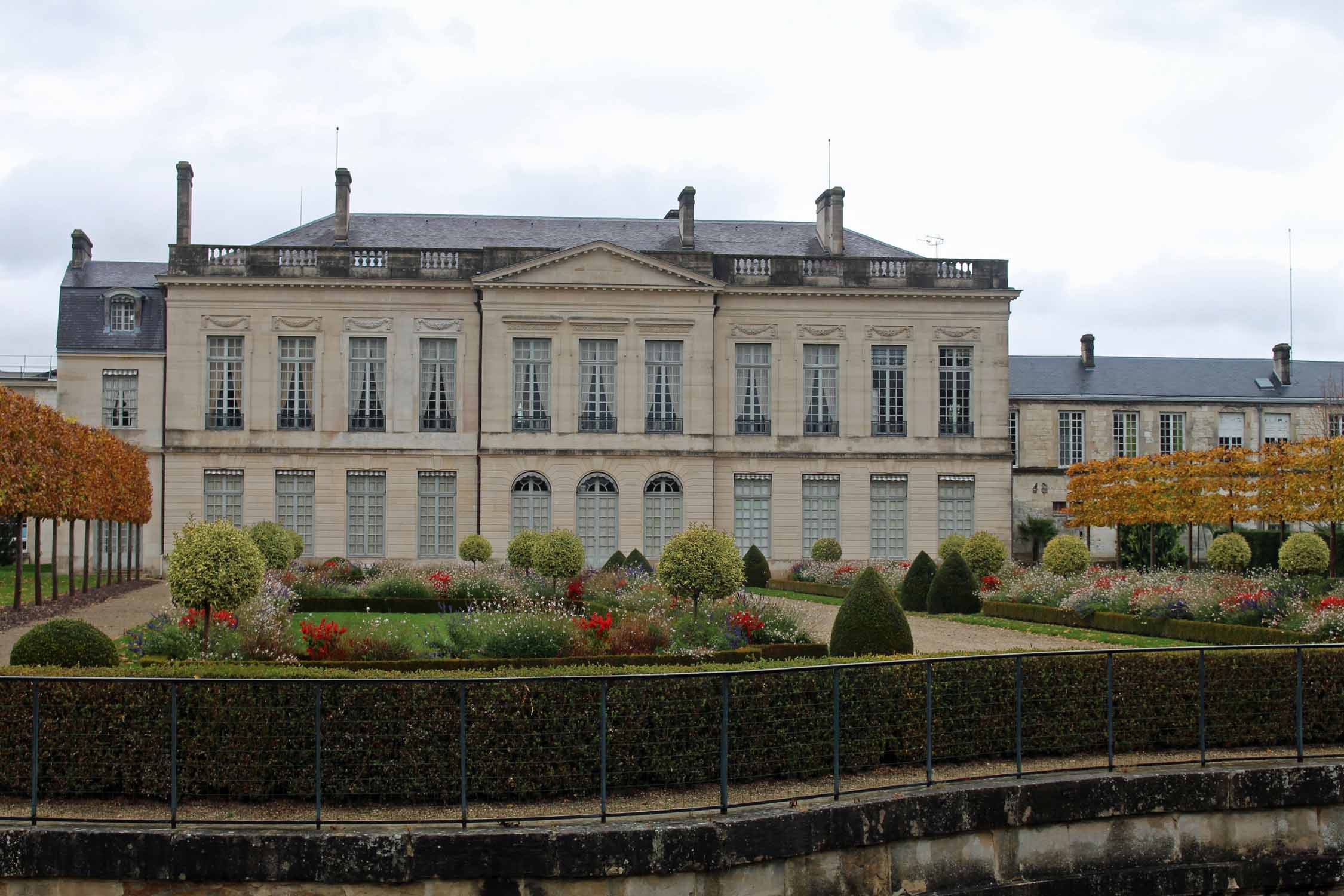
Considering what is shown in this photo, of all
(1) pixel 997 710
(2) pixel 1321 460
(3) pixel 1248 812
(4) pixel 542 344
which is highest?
(4) pixel 542 344

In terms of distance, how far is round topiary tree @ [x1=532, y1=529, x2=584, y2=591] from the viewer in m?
21.0

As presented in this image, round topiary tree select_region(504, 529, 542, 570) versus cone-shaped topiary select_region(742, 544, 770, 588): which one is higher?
round topiary tree select_region(504, 529, 542, 570)

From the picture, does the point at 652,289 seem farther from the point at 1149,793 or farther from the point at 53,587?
the point at 1149,793

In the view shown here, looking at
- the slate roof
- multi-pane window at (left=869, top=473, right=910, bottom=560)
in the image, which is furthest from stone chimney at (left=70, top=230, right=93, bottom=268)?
multi-pane window at (left=869, top=473, right=910, bottom=560)

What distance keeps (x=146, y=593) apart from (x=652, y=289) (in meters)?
13.7

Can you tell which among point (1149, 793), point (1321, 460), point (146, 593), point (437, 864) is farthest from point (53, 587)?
point (1321, 460)

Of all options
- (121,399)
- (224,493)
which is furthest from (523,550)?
(121,399)

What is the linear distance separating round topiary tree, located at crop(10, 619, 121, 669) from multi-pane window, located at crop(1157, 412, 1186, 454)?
1419 inches

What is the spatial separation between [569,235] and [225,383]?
390 inches

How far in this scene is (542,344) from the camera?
104 feet

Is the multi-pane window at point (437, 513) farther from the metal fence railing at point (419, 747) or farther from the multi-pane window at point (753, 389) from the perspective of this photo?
the metal fence railing at point (419, 747)

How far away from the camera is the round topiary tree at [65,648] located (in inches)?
383

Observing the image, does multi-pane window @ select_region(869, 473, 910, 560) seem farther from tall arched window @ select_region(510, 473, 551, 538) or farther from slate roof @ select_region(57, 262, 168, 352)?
slate roof @ select_region(57, 262, 168, 352)

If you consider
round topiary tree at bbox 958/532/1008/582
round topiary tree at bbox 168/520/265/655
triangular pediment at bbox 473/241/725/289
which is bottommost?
round topiary tree at bbox 958/532/1008/582
